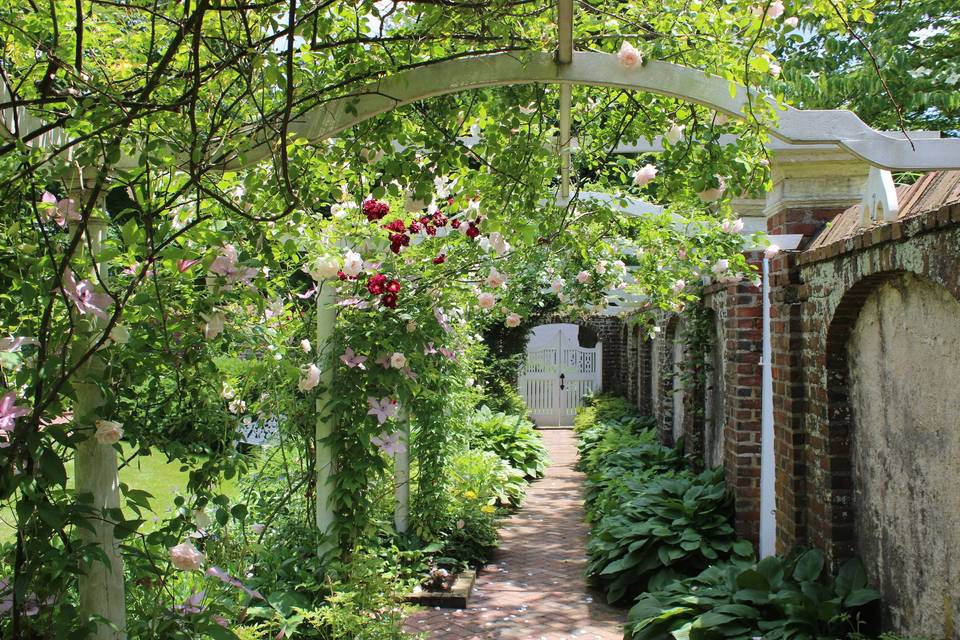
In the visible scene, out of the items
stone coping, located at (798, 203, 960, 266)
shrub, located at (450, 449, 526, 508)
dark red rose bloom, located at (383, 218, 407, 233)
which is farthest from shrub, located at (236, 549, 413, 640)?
shrub, located at (450, 449, 526, 508)

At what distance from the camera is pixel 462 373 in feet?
23.5

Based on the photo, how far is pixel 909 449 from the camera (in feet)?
10.6

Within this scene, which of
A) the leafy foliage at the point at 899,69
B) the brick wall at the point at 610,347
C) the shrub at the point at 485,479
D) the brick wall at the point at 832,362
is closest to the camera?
the brick wall at the point at 832,362

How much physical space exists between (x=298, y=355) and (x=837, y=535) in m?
2.84

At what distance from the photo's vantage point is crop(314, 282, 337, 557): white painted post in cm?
464

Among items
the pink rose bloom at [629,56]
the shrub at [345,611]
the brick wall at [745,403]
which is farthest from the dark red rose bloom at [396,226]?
the brick wall at [745,403]

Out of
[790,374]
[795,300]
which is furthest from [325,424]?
[795,300]

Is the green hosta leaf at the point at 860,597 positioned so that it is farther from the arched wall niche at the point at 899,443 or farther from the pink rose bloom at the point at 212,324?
the pink rose bloom at the point at 212,324

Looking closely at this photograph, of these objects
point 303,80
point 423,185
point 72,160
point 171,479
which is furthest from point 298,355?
point 171,479

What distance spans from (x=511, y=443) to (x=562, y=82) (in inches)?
346

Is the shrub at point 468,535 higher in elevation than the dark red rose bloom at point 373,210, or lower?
lower

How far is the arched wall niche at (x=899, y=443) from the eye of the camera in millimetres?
2910

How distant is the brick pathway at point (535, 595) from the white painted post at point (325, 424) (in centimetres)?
84

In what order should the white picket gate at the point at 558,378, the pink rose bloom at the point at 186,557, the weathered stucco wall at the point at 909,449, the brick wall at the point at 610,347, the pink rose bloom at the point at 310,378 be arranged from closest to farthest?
the pink rose bloom at the point at 186,557 → the weathered stucco wall at the point at 909,449 → the pink rose bloom at the point at 310,378 → the brick wall at the point at 610,347 → the white picket gate at the point at 558,378
